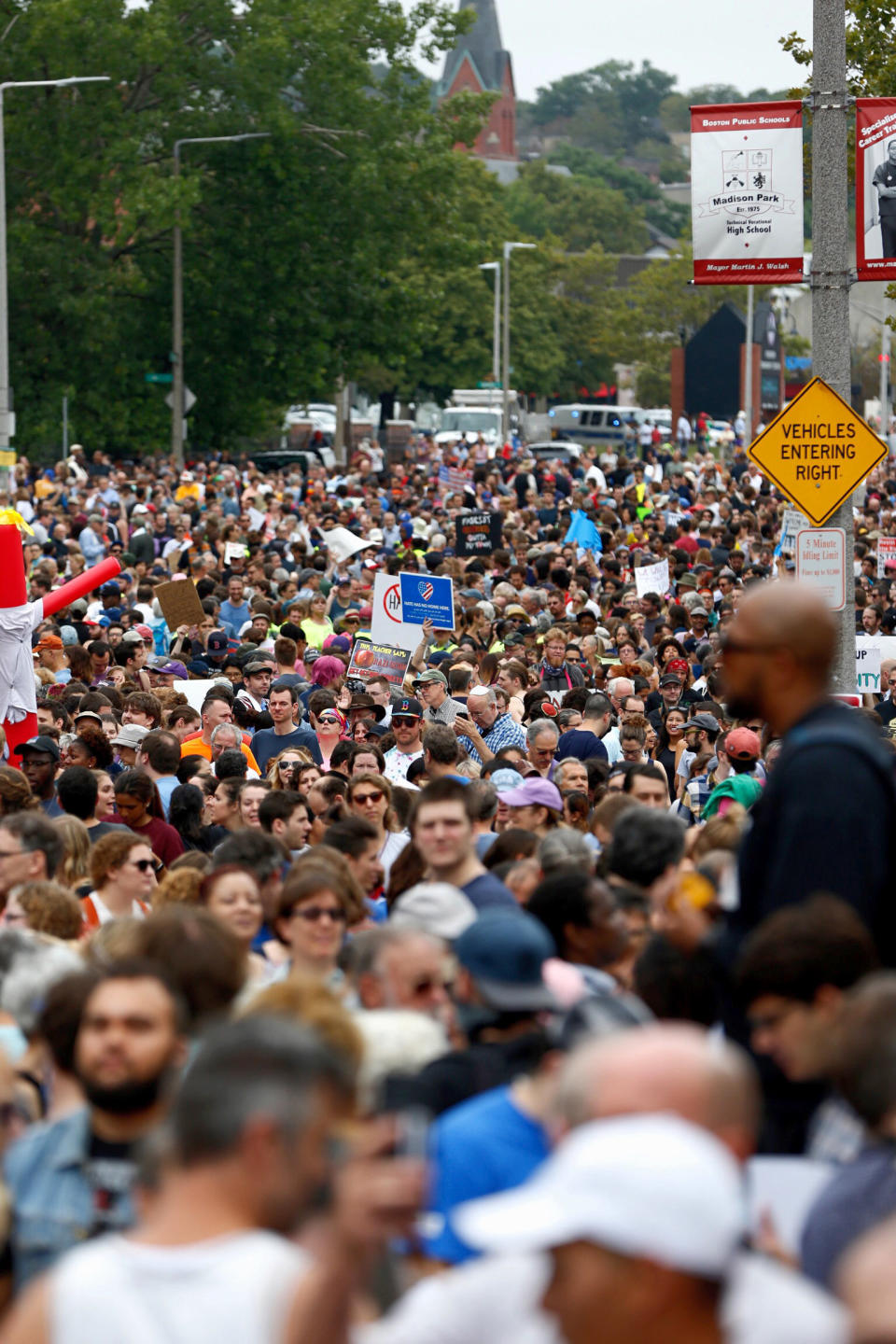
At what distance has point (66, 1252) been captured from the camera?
3805 millimetres

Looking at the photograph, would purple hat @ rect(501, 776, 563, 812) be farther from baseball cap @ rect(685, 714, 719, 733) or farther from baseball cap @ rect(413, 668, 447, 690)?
baseball cap @ rect(413, 668, 447, 690)

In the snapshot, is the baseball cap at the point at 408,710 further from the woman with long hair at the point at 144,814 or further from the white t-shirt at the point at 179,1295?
the white t-shirt at the point at 179,1295

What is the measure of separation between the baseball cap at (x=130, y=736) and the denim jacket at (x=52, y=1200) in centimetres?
717

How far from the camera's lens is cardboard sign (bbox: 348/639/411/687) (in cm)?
1376

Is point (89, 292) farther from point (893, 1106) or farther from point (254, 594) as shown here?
point (893, 1106)

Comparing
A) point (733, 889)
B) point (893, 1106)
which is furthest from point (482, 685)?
point (893, 1106)

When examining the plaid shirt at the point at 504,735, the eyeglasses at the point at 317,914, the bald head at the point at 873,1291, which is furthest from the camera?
the plaid shirt at the point at 504,735

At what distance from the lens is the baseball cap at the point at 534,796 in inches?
345

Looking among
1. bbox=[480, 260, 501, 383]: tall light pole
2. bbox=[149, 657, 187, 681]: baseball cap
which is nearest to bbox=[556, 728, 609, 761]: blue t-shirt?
bbox=[149, 657, 187, 681]: baseball cap

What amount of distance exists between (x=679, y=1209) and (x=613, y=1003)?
1773 mm

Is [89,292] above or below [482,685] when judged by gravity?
above

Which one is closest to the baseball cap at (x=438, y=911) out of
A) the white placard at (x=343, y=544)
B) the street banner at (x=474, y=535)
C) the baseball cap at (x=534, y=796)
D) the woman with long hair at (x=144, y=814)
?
the baseball cap at (x=534, y=796)

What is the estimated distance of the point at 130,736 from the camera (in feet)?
36.8

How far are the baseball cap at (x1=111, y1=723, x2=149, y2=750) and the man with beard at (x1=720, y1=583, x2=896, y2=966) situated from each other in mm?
7322
